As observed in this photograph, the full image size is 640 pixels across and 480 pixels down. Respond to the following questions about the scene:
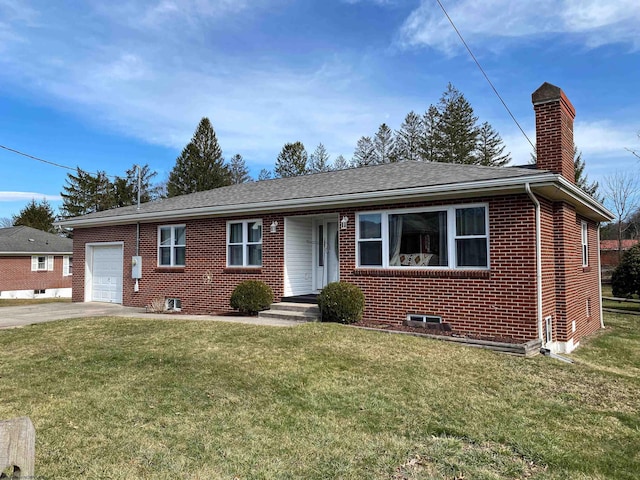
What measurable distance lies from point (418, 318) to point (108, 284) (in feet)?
37.3

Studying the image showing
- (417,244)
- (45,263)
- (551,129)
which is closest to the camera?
(551,129)

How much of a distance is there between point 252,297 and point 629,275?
1499 centimetres

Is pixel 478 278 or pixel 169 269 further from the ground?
pixel 169 269

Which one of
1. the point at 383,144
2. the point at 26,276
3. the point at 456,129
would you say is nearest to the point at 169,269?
the point at 26,276

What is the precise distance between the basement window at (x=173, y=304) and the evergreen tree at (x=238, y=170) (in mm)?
33458

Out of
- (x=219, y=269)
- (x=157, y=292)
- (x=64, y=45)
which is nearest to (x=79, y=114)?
(x=64, y=45)

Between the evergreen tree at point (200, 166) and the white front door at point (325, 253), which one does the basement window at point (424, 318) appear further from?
the evergreen tree at point (200, 166)

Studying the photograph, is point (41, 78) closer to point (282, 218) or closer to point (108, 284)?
point (108, 284)

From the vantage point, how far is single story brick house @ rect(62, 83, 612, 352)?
8.12m

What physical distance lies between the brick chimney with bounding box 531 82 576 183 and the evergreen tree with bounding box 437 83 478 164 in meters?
27.2

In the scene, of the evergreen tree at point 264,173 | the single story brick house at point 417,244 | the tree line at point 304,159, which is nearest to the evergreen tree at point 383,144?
the tree line at point 304,159

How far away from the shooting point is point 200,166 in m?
42.2

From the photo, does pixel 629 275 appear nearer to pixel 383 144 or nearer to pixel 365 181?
pixel 365 181

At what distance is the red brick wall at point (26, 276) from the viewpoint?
26975 millimetres
